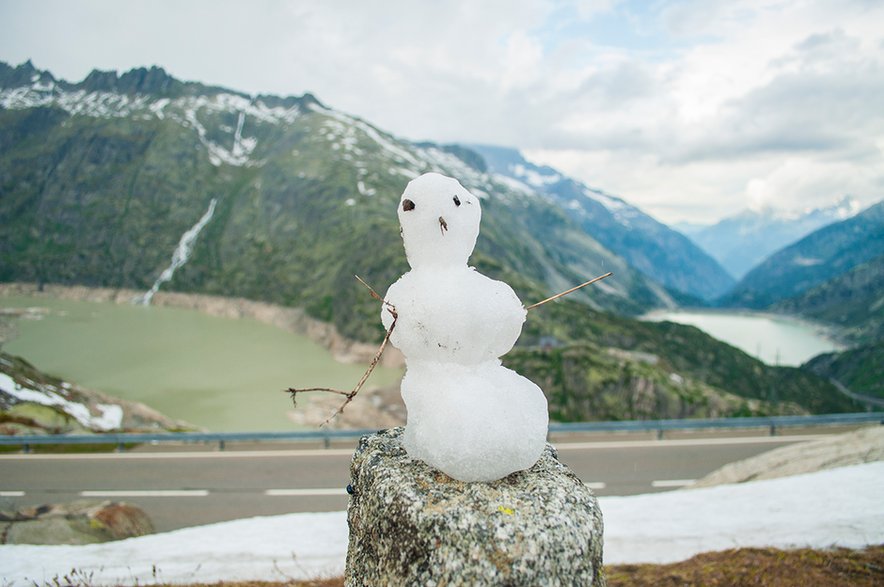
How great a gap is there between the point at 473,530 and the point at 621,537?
719cm

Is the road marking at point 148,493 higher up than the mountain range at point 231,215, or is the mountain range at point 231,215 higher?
the mountain range at point 231,215

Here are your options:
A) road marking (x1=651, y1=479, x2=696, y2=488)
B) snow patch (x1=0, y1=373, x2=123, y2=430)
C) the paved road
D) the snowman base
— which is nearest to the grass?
the snowman base

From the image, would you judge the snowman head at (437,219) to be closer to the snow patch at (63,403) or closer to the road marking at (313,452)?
the road marking at (313,452)

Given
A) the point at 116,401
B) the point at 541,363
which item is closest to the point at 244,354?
the point at 116,401

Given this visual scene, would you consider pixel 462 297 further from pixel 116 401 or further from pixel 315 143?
pixel 315 143

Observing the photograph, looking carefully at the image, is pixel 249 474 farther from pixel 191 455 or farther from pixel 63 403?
pixel 63 403

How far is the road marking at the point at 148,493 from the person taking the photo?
15484 mm

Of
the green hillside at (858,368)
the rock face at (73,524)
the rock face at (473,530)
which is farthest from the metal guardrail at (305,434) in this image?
the green hillside at (858,368)

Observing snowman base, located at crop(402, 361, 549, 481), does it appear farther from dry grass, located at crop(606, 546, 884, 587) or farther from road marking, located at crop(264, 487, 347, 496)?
road marking, located at crop(264, 487, 347, 496)

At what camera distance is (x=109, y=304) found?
11662 centimetres

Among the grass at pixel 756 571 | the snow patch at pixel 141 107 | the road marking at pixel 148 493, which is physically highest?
the snow patch at pixel 141 107

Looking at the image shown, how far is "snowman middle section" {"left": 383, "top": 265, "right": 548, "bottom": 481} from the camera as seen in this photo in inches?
159

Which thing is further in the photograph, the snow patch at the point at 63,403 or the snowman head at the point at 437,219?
the snow patch at the point at 63,403

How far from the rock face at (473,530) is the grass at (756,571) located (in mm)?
4160
